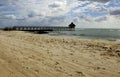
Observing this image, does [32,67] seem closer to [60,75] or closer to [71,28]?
[60,75]

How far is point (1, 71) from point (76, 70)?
3045 mm

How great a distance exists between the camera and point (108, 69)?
26.6ft

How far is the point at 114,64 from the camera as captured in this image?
9.12m

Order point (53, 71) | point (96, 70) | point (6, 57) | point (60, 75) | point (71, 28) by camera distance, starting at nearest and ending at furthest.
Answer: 1. point (60, 75)
2. point (53, 71)
3. point (96, 70)
4. point (6, 57)
5. point (71, 28)

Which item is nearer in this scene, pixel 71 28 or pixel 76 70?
pixel 76 70

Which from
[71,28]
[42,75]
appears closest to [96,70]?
[42,75]

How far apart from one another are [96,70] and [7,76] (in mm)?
3752

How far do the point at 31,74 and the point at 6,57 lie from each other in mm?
2757

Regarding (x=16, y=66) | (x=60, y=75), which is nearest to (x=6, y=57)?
(x=16, y=66)

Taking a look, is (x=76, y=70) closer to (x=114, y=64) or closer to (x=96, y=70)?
(x=96, y=70)

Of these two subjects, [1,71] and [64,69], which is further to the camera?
[64,69]

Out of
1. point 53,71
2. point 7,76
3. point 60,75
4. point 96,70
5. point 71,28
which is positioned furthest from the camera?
point 71,28

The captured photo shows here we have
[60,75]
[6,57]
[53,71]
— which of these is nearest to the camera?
[60,75]

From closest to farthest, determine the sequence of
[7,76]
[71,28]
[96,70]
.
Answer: [7,76]
[96,70]
[71,28]
